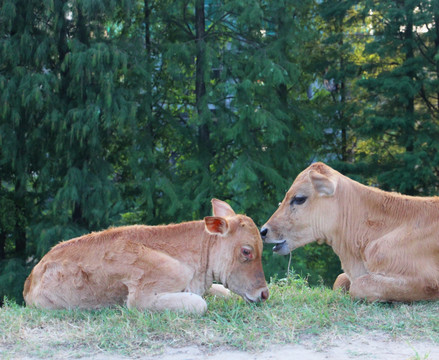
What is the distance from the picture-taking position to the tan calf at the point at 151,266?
584 centimetres

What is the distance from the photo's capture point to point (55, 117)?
15070 millimetres

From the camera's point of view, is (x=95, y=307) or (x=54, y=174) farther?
(x=54, y=174)

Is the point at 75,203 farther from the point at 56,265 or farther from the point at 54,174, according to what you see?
the point at 56,265

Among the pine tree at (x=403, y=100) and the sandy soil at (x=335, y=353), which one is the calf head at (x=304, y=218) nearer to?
the sandy soil at (x=335, y=353)

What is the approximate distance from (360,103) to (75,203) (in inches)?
385

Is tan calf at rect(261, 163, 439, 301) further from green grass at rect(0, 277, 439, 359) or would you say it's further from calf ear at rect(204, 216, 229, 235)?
calf ear at rect(204, 216, 229, 235)

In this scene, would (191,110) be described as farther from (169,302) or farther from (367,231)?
(169,302)

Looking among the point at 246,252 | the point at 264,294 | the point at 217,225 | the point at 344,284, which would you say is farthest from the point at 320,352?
the point at 344,284

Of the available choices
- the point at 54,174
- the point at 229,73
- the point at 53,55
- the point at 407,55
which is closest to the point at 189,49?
the point at 229,73

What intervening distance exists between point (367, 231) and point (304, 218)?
2.22 feet

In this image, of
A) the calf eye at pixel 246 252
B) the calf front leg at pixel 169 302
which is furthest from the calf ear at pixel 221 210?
the calf front leg at pixel 169 302

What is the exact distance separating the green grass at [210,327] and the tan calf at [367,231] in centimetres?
25

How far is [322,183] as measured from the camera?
242 inches

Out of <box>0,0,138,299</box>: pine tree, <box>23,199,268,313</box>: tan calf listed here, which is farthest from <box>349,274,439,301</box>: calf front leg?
<box>0,0,138,299</box>: pine tree
